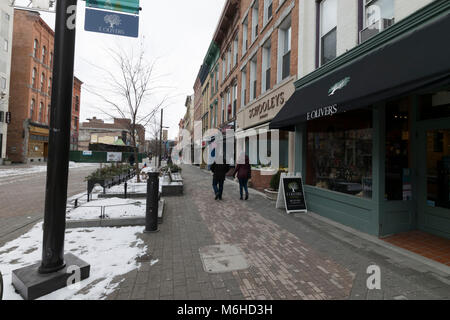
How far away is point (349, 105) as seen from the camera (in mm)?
4547

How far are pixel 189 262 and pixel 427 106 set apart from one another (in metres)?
5.85

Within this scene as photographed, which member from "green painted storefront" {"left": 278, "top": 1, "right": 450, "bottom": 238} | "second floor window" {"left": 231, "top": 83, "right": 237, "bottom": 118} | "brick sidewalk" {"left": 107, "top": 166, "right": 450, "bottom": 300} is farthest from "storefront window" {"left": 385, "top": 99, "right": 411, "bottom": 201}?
"second floor window" {"left": 231, "top": 83, "right": 237, "bottom": 118}

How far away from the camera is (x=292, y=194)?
7203 millimetres

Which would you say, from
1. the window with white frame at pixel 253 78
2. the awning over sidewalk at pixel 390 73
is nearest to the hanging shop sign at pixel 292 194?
the awning over sidewalk at pixel 390 73

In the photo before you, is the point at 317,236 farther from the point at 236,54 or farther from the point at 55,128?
the point at 236,54

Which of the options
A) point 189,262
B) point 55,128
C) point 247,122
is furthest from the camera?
point 247,122

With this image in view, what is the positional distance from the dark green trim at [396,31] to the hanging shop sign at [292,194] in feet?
10.7

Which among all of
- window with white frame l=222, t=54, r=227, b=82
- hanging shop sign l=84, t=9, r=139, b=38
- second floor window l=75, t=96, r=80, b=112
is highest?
second floor window l=75, t=96, r=80, b=112

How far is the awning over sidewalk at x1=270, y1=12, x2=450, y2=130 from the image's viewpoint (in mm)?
3312

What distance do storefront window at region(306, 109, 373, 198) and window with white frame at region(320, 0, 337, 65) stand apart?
2.12m

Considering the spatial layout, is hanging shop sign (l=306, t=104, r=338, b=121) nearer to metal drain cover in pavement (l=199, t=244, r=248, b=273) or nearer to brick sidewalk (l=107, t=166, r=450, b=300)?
brick sidewalk (l=107, t=166, r=450, b=300)

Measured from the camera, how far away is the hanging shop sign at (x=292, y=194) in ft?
23.2
